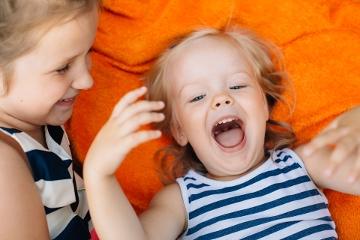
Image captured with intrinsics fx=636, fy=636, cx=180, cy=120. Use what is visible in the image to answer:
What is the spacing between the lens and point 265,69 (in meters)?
1.38

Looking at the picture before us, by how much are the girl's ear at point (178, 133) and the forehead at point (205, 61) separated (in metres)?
0.09

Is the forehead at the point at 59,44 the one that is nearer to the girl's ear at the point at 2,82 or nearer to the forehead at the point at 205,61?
the girl's ear at the point at 2,82

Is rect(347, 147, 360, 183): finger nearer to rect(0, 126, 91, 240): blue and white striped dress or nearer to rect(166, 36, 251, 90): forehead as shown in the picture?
rect(166, 36, 251, 90): forehead

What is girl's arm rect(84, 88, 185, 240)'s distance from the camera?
978mm

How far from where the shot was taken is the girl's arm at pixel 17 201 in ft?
3.41

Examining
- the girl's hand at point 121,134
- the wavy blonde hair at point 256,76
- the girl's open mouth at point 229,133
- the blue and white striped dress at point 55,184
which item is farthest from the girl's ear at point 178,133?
the girl's hand at point 121,134

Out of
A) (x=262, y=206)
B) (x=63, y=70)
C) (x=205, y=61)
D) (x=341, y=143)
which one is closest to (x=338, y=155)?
(x=341, y=143)

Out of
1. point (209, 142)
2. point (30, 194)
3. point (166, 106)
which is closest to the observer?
point (30, 194)

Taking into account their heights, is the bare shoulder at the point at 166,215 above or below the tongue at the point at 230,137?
below

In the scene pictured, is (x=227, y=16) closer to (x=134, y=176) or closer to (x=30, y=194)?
(x=134, y=176)

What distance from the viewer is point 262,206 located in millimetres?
1226

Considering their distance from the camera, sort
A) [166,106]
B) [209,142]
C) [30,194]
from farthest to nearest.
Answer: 1. [166,106]
2. [209,142]
3. [30,194]

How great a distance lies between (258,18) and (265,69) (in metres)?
0.13

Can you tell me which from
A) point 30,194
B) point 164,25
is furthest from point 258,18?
point 30,194
